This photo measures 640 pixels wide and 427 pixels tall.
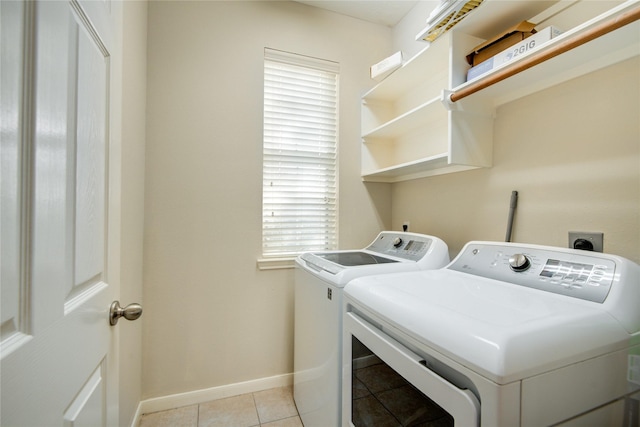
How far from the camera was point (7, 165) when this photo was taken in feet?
1.14

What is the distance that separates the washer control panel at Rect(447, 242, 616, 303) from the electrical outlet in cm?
18

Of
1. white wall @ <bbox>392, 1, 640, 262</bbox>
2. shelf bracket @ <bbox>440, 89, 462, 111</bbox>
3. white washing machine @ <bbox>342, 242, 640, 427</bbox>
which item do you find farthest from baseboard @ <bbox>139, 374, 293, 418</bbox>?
shelf bracket @ <bbox>440, 89, 462, 111</bbox>

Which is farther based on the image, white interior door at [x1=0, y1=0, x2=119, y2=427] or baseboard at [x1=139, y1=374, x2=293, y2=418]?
baseboard at [x1=139, y1=374, x2=293, y2=418]

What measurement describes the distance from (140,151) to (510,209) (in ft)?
6.43

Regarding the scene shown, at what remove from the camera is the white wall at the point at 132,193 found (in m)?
1.21

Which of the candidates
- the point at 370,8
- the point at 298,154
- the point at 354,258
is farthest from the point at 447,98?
the point at 370,8

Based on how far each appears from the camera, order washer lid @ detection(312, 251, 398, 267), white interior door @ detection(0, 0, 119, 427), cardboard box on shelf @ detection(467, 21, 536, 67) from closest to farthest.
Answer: white interior door @ detection(0, 0, 119, 427)
cardboard box on shelf @ detection(467, 21, 536, 67)
washer lid @ detection(312, 251, 398, 267)

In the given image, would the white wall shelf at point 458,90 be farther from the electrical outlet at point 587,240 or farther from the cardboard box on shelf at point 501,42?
the electrical outlet at point 587,240

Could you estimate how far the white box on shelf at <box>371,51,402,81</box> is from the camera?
67.1 inches

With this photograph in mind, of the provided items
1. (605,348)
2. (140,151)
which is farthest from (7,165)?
(140,151)

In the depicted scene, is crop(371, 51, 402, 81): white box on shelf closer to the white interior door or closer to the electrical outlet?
the electrical outlet

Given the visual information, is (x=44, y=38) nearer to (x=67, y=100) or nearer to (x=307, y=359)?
(x=67, y=100)

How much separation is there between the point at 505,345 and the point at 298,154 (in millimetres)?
1716

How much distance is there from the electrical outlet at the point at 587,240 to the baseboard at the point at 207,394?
1.79 m
